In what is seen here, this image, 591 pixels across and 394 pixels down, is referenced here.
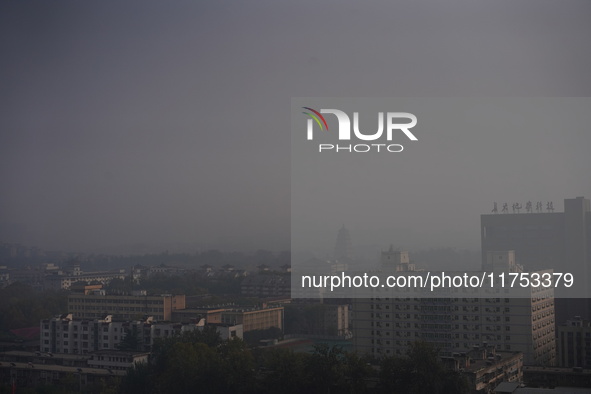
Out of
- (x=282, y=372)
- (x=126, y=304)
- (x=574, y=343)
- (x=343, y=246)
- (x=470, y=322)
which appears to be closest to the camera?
(x=282, y=372)

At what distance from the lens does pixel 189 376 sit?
4094 millimetres

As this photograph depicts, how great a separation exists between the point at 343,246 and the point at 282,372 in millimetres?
797

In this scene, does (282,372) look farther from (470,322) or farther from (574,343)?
(574,343)

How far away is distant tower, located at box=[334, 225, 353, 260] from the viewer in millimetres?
4160

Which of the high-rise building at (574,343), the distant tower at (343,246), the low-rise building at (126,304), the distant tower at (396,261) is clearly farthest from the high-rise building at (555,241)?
the low-rise building at (126,304)

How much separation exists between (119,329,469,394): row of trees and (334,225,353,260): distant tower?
1.77 ft

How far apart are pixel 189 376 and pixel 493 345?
188 cm

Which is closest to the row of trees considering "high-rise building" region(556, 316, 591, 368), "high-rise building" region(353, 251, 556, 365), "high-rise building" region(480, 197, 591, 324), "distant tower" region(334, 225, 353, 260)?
"high-rise building" region(353, 251, 556, 365)

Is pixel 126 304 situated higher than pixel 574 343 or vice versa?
pixel 126 304

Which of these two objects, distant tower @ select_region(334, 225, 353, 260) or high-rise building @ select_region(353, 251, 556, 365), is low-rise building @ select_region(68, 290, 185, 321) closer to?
high-rise building @ select_region(353, 251, 556, 365)

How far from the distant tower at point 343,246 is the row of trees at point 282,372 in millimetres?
540

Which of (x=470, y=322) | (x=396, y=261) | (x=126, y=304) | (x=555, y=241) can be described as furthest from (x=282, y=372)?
(x=126, y=304)

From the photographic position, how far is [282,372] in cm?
396

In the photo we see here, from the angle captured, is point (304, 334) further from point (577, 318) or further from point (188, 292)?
point (577, 318)
